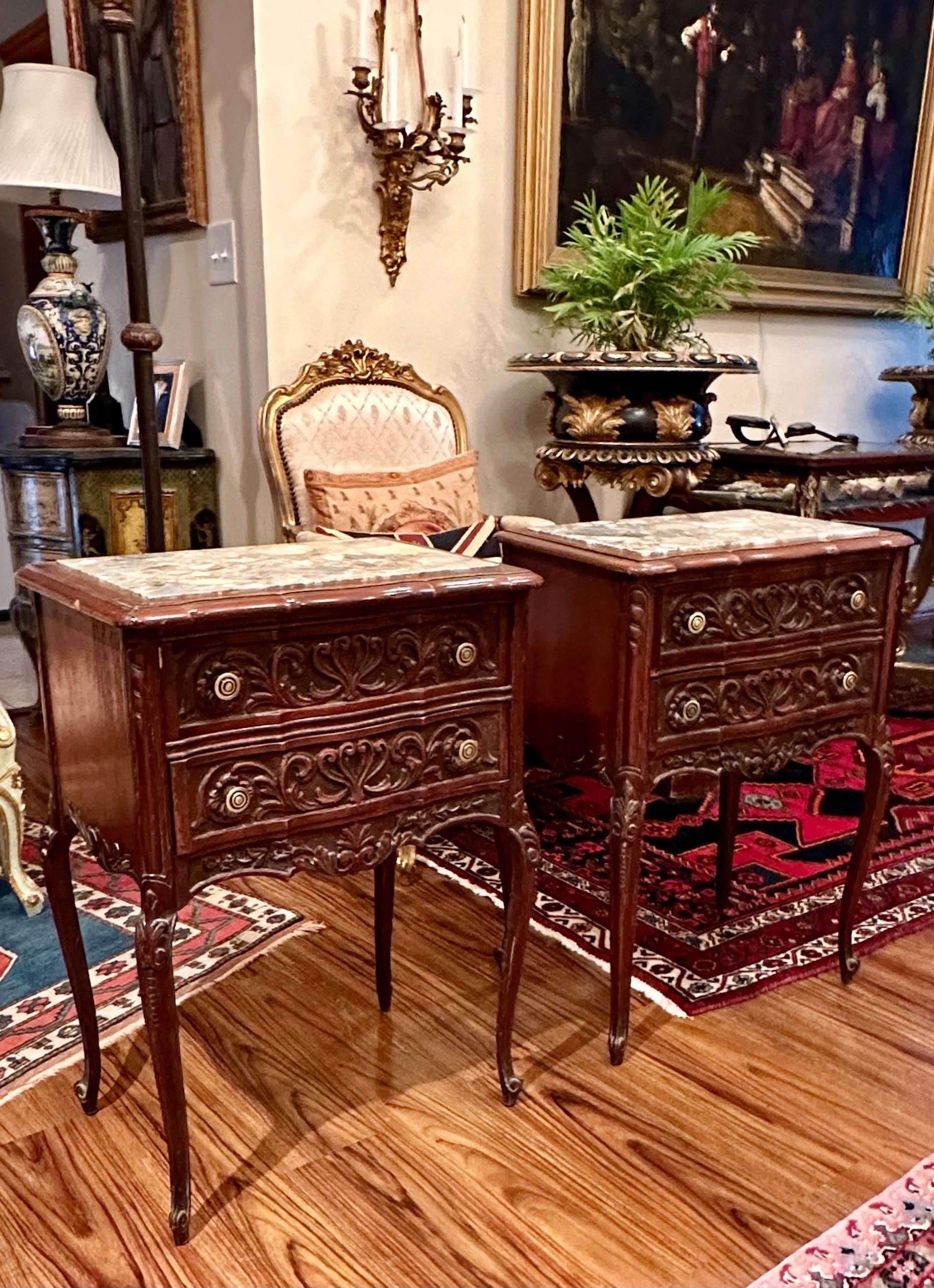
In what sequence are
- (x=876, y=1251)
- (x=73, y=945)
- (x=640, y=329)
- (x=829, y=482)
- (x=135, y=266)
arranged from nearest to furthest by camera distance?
(x=876, y=1251) < (x=73, y=945) < (x=135, y=266) < (x=640, y=329) < (x=829, y=482)

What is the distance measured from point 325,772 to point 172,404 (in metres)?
1.98

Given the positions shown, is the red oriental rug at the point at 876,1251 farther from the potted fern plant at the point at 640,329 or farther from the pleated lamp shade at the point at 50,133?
the pleated lamp shade at the point at 50,133

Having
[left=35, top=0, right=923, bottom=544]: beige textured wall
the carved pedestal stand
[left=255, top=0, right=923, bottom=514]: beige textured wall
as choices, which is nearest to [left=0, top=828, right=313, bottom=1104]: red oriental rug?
[left=35, top=0, right=923, bottom=544]: beige textured wall

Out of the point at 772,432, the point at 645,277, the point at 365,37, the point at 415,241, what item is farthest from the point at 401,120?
the point at 772,432

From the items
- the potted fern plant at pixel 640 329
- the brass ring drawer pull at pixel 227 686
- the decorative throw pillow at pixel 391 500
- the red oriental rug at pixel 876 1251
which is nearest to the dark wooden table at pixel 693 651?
the red oriental rug at pixel 876 1251

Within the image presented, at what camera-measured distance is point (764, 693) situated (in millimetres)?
1617

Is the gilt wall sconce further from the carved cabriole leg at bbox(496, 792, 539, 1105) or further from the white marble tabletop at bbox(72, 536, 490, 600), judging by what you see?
the carved cabriole leg at bbox(496, 792, 539, 1105)

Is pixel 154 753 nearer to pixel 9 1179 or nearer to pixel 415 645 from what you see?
pixel 415 645

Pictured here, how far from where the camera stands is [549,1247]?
4.28ft

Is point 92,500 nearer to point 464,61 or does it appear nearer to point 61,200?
point 61,200

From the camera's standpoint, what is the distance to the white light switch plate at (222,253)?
2.79 meters

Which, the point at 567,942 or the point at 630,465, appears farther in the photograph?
the point at 630,465

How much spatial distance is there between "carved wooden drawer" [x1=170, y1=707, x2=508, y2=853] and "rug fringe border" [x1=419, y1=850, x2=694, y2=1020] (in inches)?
26.5

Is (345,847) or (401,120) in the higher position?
(401,120)
